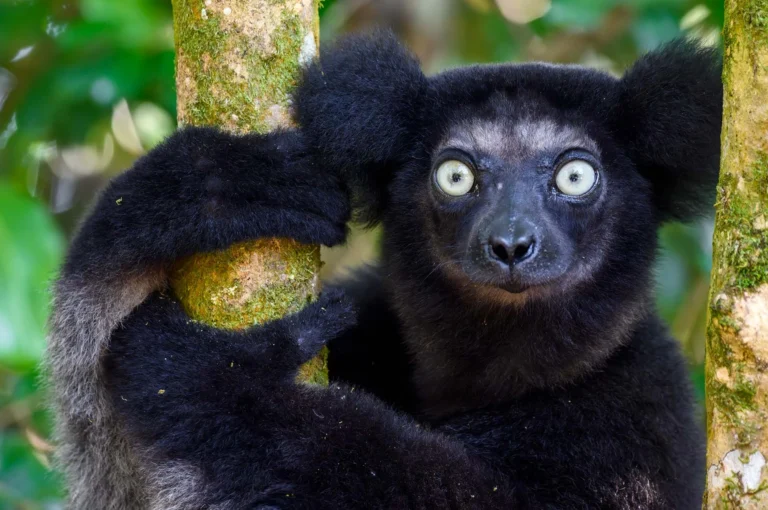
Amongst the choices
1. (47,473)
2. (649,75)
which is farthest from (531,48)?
(47,473)

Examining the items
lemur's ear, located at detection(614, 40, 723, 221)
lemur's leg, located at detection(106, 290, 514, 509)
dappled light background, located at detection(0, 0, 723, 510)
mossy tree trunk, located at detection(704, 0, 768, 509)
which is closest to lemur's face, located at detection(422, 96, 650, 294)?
lemur's ear, located at detection(614, 40, 723, 221)

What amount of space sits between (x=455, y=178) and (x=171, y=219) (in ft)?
3.64

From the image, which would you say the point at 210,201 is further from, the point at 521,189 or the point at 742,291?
the point at 742,291

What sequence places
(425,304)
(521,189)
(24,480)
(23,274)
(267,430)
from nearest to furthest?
(267,430) → (521,189) → (425,304) → (23,274) → (24,480)

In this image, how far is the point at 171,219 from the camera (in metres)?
2.91

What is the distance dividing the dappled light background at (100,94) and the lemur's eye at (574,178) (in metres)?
1.14

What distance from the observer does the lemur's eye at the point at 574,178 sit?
10.8 ft

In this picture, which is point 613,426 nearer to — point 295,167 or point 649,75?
point 649,75

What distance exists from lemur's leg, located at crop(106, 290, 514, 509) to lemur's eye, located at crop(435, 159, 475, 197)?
69cm

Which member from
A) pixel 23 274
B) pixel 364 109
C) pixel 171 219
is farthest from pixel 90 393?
pixel 364 109

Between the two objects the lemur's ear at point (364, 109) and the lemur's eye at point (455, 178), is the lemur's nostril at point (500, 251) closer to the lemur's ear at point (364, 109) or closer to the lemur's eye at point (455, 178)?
the lemur's eye at point (455, 178)

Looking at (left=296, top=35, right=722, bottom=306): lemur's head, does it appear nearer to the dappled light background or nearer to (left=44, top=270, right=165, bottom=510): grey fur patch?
the dappled light background

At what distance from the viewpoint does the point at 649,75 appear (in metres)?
3.29

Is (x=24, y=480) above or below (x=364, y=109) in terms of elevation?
below
